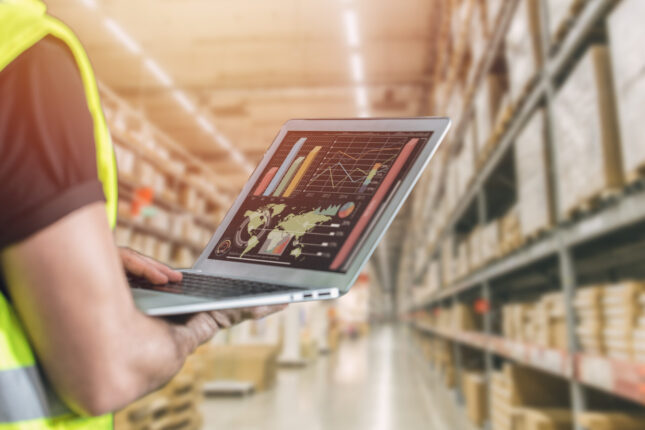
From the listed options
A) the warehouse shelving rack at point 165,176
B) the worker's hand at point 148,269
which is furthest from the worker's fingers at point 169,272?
the warehouse shelving rack at point 165,176

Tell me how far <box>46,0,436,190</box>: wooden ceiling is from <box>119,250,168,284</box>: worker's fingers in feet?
21.9

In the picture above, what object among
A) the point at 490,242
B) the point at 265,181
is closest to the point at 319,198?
the point at 265,181

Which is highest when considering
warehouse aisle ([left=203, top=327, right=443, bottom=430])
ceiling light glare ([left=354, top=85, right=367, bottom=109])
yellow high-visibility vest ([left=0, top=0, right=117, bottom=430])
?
ceiling light glare ([left=354, top=85, right=367, bottom=109])

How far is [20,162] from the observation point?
48 centimetres

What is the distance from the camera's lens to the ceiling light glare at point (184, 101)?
360 inches

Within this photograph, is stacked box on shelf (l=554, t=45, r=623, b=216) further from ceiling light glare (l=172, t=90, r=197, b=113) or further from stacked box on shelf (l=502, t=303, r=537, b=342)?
ceiling light glare (l=172, t=90, r=197, b=113)

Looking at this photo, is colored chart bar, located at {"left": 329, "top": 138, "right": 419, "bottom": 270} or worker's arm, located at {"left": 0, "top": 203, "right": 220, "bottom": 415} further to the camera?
colored chart bar, located at {"left": 329, "top": 138, "right": 419, "bottom": 270}

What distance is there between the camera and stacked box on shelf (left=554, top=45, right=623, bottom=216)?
72.1 inches

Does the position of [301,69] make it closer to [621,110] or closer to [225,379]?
[225,379]

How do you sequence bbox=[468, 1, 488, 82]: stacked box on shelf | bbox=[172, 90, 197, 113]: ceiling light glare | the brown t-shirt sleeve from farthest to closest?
bbox=[172, 90, 197, 113]: ceiling light glare < bbox=[468, 1, 488, 82]: stacked box on shelf < the brown t-shirt sleeve

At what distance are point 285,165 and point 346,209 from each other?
181 mm

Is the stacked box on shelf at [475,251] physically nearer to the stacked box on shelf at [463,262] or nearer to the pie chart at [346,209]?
the stacked box on shelf at [463,262]

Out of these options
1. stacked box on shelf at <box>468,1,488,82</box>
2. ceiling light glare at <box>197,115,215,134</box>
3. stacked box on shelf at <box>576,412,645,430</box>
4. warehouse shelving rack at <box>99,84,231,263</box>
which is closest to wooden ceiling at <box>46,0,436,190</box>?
ceiling light glare at <box>197,115,215,134</box>

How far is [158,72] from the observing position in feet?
28.2
